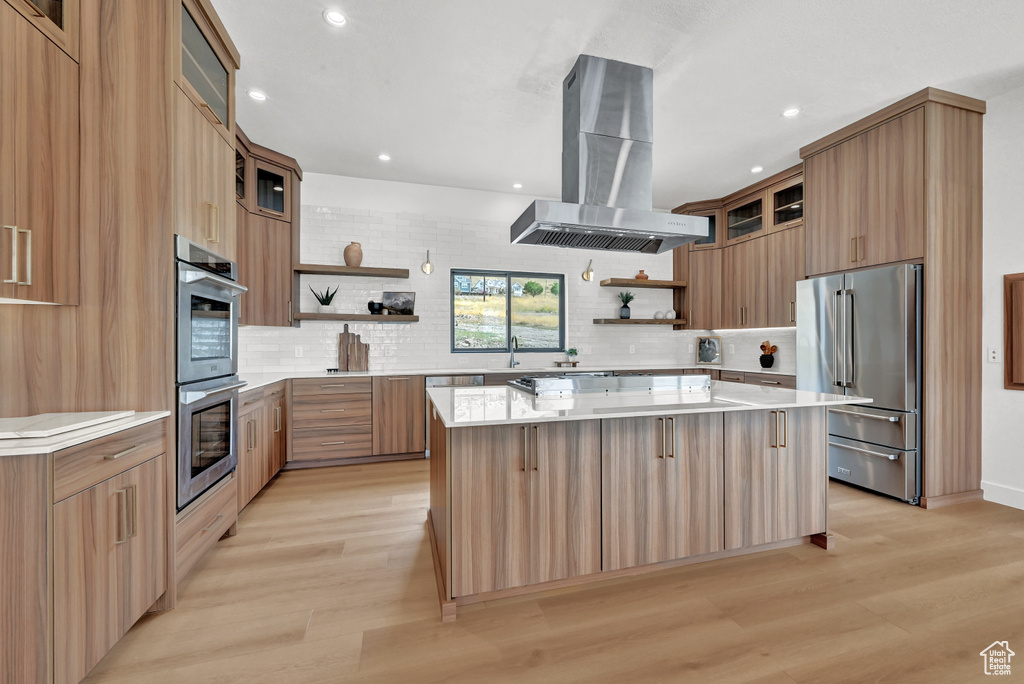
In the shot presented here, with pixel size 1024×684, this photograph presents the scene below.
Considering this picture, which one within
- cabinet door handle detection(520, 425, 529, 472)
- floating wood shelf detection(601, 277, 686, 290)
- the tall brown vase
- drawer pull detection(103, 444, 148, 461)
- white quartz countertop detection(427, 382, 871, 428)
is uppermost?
the tall brown vase

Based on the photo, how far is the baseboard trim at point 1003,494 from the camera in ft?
9.95

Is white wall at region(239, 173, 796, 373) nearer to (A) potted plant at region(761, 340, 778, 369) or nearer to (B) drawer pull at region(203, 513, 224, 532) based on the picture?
(A) potted plant at region(761, 340, 778, 369)

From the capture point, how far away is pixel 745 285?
5051 mm

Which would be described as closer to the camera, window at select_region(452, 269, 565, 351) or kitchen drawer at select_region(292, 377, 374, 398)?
kitchen drawer at select_region(292, 377, 374, 398)

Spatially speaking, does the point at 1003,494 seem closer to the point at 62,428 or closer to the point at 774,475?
the point at 774,475

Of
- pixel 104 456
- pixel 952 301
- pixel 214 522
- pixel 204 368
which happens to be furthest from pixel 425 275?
pixel 952 301

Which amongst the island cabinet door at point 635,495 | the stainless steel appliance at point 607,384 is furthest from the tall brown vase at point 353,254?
the island cabinet door at point 635,495

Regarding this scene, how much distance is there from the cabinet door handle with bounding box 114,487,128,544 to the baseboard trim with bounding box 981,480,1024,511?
5189 millimetres

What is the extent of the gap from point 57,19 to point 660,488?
316cm

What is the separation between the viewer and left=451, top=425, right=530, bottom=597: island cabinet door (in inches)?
73.3

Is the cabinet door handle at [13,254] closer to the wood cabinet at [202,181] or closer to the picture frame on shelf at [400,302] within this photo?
the wood cabinet at [202,181]

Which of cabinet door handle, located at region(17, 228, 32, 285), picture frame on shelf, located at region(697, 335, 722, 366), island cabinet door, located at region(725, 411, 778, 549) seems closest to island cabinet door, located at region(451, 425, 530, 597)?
island cabinet door, located at region(725, 411, 778, 549)

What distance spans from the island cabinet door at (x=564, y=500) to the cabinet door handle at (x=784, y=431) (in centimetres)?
107

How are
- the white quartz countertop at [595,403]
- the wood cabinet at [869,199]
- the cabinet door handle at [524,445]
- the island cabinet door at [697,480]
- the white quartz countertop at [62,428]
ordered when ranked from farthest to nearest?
the wood cabinet at [869,199]
the island cabinet door at [697,480]
the cabinet door handle at [524,445]
the white quartz countertop at [595,403]
the white quartz countertop at [62,428]
